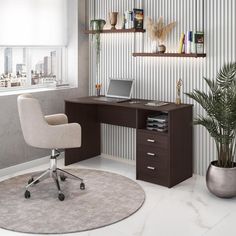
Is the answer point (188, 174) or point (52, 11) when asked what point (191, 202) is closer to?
point (188, 174)

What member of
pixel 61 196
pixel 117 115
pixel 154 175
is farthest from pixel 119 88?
pixel 61 196

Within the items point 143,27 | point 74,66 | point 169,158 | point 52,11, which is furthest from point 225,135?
point 52,11

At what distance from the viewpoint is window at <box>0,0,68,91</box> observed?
4.77 metres

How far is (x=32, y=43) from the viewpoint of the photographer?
505 cm

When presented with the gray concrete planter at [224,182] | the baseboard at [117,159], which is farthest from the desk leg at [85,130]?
the gray concrete planter at [224,182]

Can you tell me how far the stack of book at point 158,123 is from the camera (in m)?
4.36

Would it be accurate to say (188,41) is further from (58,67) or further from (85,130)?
(58,67)

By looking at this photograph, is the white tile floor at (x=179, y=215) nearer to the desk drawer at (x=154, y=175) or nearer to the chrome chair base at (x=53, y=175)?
the desk drawer at (x=154, y=175)

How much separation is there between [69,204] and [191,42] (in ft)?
6.85

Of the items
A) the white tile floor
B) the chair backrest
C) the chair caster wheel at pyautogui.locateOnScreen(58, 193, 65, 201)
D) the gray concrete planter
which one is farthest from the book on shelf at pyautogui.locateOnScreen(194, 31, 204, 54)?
the chair caster wheel at pyautogui.locateOnScreen(58, 193, 65, 201)

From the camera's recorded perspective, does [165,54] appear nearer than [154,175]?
No

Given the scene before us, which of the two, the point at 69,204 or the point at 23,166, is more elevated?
the point at 23,166

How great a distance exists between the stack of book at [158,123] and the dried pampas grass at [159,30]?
90 centimetres

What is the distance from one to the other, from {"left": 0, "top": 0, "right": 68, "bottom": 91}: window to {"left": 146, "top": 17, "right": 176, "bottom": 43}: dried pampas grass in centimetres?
127
